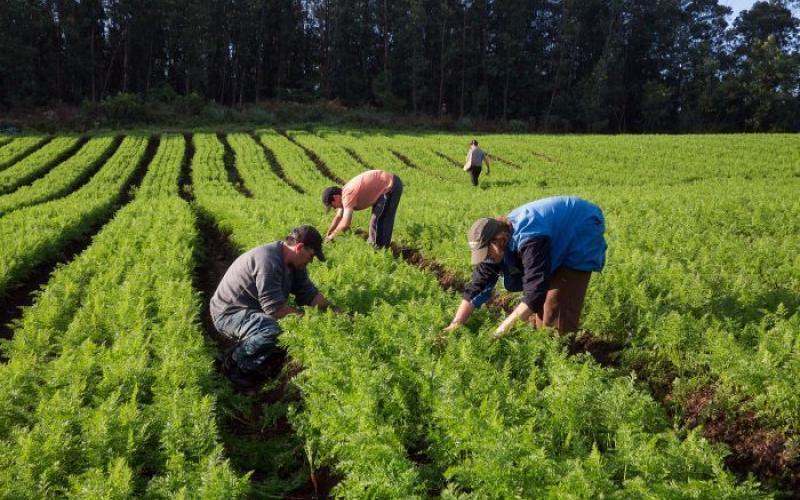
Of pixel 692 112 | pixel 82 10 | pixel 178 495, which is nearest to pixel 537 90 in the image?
pixel 692 112

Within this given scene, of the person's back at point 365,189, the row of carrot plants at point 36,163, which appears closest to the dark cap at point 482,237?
the person's back at point 365,189

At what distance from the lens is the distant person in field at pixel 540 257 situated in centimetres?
488

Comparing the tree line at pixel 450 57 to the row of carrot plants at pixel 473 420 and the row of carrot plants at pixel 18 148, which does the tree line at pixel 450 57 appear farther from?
the row of carrot plants at pixel 473 420

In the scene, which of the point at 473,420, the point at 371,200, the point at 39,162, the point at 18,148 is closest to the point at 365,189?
the point at 371,200

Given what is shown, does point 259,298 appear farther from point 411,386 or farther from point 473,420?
point 473,420

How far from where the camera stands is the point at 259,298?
593 cm

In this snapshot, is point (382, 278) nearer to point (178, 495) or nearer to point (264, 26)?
point (178, 495)

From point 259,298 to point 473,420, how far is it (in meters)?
3.12

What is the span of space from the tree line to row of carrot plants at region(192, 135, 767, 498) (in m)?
58.9

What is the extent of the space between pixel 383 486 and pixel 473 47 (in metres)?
75.8

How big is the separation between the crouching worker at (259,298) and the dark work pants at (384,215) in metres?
3.69

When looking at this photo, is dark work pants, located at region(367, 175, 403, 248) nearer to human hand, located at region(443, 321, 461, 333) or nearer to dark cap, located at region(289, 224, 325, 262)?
dark cap, located at region(289, 224, 325, 262)

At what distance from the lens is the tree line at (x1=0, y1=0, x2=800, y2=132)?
61688 millimetres

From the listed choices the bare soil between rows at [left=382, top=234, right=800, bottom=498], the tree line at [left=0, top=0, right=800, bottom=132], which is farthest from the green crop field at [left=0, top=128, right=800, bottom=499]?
the tree line at [left=0, top=0, right=800, bottom=132]
